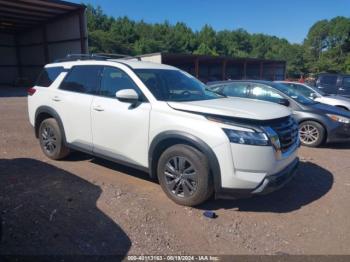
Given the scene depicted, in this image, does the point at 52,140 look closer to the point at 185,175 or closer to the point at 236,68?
the point at 185,175

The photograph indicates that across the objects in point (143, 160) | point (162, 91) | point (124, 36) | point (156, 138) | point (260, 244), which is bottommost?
point (260, 244)

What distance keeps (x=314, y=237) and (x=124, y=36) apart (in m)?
75.5

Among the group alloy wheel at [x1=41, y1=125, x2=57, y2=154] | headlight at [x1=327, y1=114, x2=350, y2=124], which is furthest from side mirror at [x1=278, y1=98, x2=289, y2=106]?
alloy wheel at [x1=41, y1=125, x2=57, y2=154]

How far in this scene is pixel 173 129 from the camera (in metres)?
3.94

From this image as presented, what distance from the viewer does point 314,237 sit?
3467 mm

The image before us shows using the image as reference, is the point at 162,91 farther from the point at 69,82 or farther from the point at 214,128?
the point at 69,82

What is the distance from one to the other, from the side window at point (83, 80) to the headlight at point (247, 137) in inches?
93.7

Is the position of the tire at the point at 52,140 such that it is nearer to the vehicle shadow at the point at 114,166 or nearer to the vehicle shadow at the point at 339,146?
the vehicle shadow at the point at 114,166

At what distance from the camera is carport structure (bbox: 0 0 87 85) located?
23172mm

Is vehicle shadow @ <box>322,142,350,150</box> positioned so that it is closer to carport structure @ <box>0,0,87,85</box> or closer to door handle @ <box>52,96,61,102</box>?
door handle @ <box>52,96,61,102</box>

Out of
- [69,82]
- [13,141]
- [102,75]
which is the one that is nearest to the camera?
[102,75]

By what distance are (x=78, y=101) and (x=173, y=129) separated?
75.7 inches

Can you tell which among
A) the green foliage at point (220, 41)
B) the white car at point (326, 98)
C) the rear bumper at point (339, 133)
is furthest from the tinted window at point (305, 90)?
the green foliage at point (220, 41)

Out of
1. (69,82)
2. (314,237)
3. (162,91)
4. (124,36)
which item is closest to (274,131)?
(314,237)
